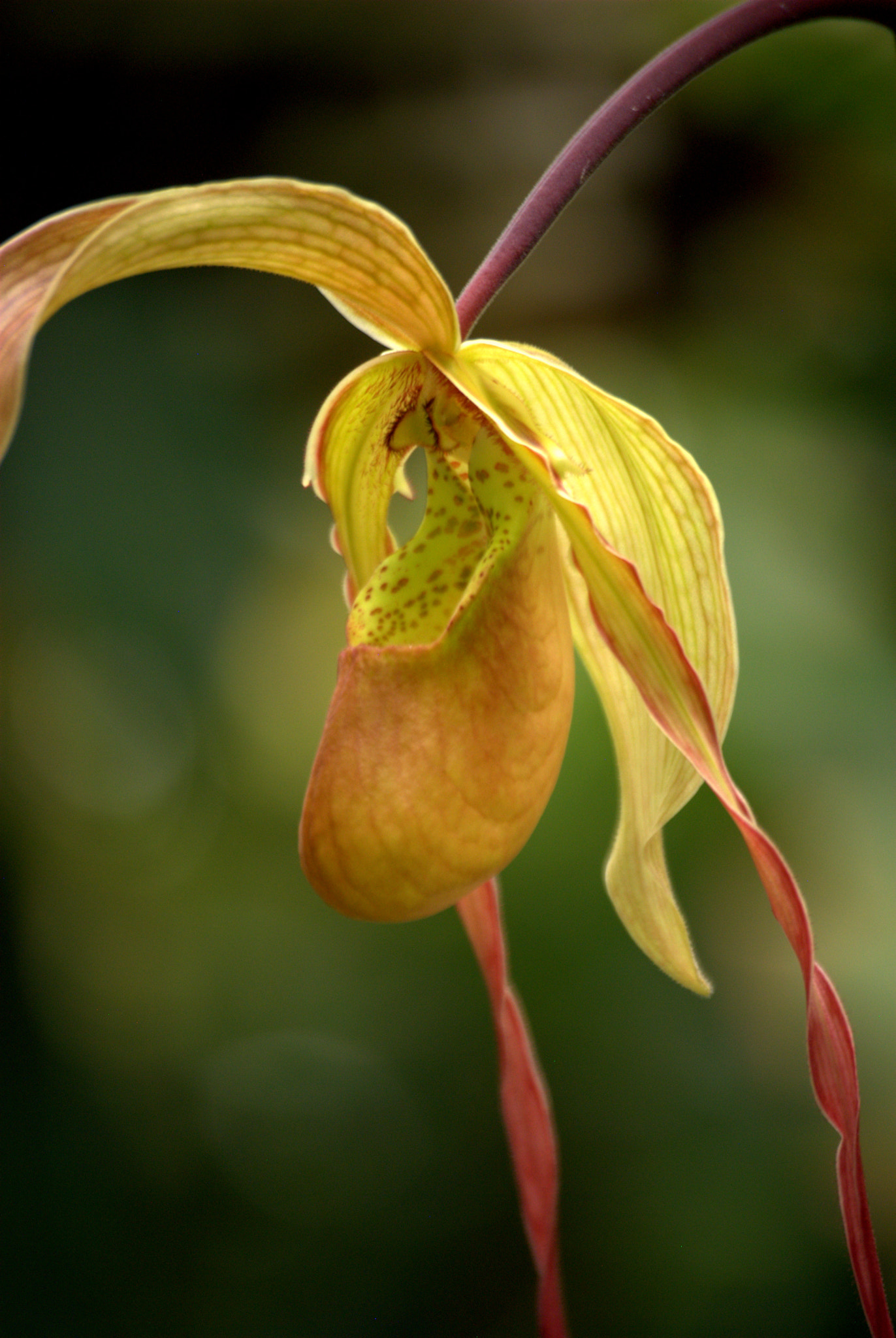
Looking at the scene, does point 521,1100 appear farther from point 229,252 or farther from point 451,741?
point 229,252

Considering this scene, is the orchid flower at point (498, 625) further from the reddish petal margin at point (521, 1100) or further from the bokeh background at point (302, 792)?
the bokeh background at point (302, 792)

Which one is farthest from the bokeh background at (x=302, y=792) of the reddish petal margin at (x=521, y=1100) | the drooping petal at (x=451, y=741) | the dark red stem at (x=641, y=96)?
the dark red stem at (x=641, y=96)

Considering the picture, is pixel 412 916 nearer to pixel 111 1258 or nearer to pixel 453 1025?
pixel 453 1025

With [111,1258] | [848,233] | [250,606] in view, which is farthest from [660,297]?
[111,1258]

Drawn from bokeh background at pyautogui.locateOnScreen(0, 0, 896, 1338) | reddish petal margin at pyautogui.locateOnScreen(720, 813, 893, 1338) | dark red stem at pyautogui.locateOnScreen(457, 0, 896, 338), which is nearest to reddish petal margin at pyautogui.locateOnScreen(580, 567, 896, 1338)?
reddish petal margin at pyautogui.locateOnScreen(720, 813, 893, 1338)

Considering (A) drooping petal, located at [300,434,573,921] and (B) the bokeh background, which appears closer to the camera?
(A) drooping petal, located at [300,434,573,921]

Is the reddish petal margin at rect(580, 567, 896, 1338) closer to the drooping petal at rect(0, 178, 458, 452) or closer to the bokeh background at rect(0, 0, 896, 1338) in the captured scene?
the drooping petal at rect(0, 178, 458, 452)
